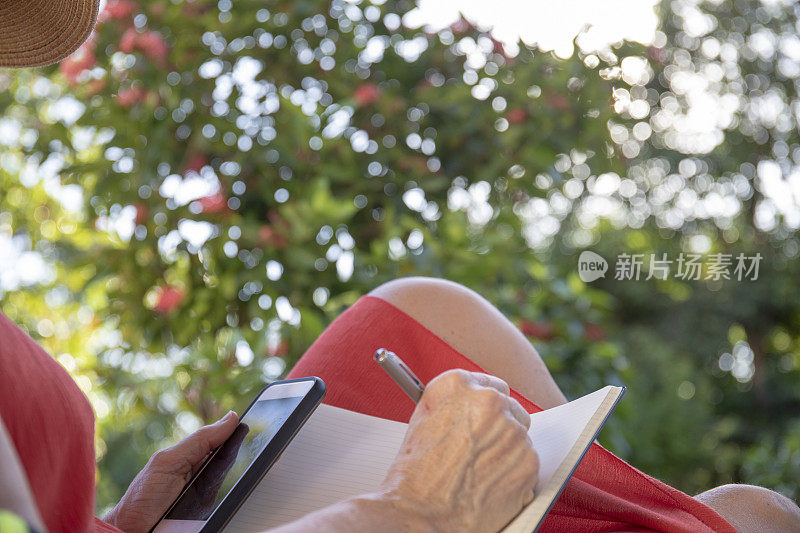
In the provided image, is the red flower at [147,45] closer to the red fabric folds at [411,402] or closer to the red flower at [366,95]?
the red flower at [366,95]

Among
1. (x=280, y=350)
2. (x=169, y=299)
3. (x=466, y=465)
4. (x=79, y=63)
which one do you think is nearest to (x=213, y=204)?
(x=169, y=299)

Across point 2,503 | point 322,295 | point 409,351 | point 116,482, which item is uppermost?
point 2,503

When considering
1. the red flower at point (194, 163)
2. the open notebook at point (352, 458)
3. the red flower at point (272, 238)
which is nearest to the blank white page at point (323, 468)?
the open notebook at point (352, 458)

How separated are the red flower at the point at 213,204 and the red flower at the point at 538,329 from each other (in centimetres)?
70

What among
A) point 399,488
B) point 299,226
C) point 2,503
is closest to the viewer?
point 2,503

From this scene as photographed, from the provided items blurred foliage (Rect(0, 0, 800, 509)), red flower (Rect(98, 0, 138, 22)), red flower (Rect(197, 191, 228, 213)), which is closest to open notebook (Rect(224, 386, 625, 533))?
blurred foliage (Rect(0, 0, 800, 509))

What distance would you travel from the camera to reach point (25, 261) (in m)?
4.02

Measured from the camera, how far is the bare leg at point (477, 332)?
0.97 metres

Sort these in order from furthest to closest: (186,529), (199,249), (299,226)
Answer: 1. (199,249)
2. (299,226)
3. (186,529)

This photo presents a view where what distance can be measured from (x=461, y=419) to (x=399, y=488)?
63mm

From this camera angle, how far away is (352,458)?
0.77 m

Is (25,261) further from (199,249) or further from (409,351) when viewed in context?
(409,351)

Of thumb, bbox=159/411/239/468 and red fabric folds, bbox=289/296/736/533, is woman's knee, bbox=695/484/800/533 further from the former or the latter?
thumb, bbox=159/411/239/468

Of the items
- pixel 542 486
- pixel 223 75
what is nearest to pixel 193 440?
pixel 542 486
